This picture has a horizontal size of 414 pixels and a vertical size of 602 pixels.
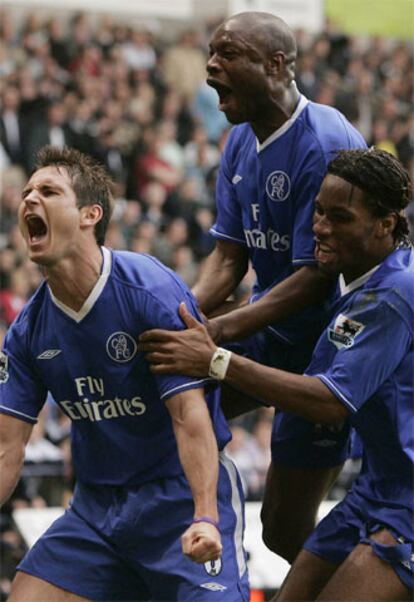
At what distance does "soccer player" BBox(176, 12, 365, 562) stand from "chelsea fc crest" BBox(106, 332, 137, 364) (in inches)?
17.9

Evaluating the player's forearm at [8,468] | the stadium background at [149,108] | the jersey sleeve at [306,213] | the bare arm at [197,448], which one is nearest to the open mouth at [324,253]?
the jersey sleeve at [306,213]

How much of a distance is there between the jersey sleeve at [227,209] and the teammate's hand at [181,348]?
117 cm

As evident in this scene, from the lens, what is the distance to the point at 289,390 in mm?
5320

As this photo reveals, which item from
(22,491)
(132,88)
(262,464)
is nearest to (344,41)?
(132,88)

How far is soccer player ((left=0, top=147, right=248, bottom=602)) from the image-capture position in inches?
209

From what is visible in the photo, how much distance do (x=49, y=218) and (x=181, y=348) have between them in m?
0.70

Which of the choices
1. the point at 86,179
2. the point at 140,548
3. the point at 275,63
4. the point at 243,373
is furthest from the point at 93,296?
the point at 275,63

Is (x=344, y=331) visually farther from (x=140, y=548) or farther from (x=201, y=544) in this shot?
(x=140, y=548)

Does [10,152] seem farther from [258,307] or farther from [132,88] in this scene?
[258,307]

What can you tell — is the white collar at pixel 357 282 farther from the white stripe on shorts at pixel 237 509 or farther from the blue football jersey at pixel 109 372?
the white stripe on shorts at pixel 237 509

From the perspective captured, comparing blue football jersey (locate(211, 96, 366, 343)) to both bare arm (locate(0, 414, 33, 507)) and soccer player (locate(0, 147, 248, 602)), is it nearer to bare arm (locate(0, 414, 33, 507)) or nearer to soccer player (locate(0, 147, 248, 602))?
soccer player (locate(0, 147, 248, 602))

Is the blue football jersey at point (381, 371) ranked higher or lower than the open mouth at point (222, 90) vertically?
lower

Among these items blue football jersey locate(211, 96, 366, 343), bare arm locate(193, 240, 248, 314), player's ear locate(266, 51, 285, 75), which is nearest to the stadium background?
bare arm locate(193, 240, 248, 314)

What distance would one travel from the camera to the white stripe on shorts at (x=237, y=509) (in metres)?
5.53
